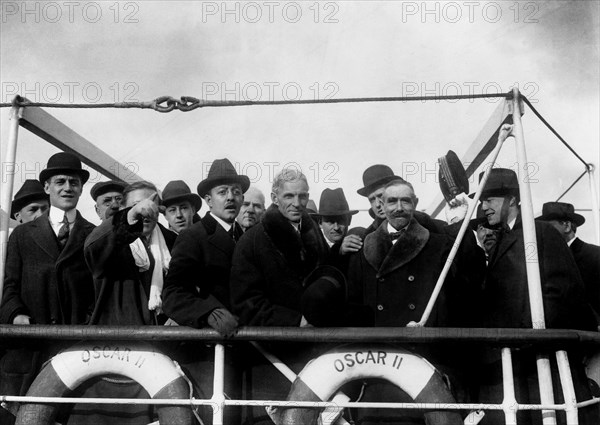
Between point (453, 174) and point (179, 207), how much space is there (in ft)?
7.67

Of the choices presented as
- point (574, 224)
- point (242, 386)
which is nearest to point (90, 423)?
point (242, 386)

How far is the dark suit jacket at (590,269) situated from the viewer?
5508 millimetres

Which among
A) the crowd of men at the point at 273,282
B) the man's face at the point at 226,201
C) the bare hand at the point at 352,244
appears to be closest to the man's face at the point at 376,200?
the crowd of men at the point at 273,282

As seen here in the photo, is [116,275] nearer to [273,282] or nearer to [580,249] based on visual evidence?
[273,282]

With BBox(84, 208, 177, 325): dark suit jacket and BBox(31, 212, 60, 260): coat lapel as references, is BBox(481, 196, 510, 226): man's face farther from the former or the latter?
BBox(31, 212, 60, 260): coat lapel

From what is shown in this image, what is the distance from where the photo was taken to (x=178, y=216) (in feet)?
18.1

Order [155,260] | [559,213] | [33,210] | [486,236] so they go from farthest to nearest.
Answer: [559,213]
[33,210]
[486,236]
[155,260]

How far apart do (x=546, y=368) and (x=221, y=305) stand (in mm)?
1748

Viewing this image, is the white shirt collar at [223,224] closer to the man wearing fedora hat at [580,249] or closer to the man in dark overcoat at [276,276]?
the man in dark overcoat at [276,276]

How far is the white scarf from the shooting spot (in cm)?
426

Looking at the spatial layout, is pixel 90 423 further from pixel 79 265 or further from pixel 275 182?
pixel 275 182

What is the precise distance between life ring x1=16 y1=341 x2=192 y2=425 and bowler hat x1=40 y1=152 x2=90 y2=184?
55.6 inches

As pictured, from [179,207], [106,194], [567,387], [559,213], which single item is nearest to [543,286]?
[567,387]

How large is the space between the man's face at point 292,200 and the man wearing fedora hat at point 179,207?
158 centimetres
